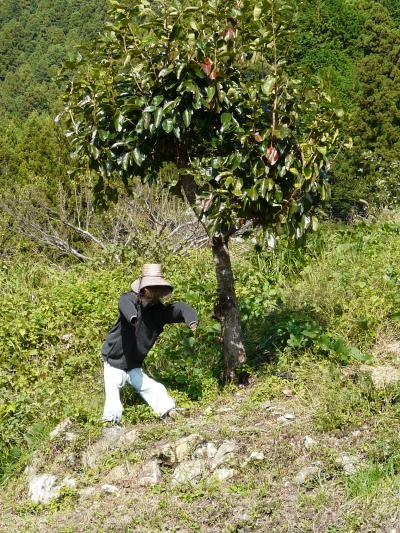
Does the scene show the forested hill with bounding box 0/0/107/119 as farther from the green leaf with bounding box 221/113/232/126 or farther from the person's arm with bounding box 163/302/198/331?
the green leaf with bounding box 221/113/232/126

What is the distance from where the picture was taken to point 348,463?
4125 millimetres

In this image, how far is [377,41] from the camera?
117 ft

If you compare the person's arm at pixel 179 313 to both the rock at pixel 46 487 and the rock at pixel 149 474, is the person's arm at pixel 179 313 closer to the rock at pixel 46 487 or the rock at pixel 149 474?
the rock at pixel 149 474

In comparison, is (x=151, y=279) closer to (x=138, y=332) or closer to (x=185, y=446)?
(x=138, y=332)

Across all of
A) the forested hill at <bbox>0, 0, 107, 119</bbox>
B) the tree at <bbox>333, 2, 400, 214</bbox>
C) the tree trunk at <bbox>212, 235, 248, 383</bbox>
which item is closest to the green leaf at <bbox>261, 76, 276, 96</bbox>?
the tree trunk at <bbox>212, 235, 248, 383</bbox>

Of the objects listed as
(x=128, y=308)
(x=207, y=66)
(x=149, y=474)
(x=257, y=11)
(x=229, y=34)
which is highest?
(x=257, y=11)

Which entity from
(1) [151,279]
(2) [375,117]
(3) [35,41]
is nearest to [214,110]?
(1) [151,279]

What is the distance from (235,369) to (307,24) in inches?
1612

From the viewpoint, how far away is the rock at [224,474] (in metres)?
4.26

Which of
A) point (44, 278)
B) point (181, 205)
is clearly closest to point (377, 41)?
point (181, 205)

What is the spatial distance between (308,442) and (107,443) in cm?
140

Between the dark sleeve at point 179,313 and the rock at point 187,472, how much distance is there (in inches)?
41.8

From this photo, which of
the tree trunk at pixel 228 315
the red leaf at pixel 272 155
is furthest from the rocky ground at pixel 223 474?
the red leaf at pixel 272 155

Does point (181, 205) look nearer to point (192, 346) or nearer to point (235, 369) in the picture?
point (192, 346)
